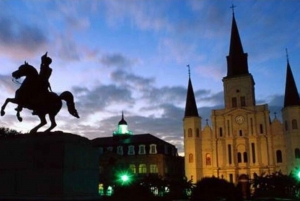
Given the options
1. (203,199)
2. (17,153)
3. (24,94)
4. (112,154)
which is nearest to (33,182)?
(17,153)

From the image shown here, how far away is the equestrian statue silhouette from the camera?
12.0 m

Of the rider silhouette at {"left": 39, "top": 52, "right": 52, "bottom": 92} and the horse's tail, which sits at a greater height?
the rider silhouette at {"left": 39, "top": 52, "right": 52, "bottom": 92}

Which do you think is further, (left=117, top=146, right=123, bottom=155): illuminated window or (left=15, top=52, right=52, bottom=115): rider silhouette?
(left=117, top=146, right=123, bottom=155): illuminated window

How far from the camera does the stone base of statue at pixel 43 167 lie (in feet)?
35.0

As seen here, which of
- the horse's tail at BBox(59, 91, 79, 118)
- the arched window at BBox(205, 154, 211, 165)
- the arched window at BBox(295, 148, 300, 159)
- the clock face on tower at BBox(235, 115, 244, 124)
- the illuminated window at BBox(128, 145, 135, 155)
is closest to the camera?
the horse's tail at BBox(59, 91, 79, 118)

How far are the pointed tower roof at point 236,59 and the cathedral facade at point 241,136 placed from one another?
0.59ft

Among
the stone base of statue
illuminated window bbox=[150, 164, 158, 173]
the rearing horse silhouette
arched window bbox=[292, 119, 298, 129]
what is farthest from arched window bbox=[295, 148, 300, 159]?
the rearing horse silhouette

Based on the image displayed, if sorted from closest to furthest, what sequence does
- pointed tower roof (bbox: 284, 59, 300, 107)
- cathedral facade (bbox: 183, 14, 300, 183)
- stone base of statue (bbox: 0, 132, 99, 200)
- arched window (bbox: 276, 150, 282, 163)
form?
stone base of statue (bbox: 0, 132, 99, 200), cathedral facade (bbox: 183, 14, 300, 183), arched window (bbox: 276, 150, 282, 163), pointed tower roof (bbox: 284, 59, 300, 107)

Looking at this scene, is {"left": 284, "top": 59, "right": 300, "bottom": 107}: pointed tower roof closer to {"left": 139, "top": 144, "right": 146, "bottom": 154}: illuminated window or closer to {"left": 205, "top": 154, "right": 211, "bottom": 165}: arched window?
{"left": 205, "top": 154, "right": 211, "bottom": 165}: arched window

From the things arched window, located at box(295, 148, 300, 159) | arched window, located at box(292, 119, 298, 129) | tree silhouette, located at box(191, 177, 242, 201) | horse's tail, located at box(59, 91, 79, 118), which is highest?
arched window, located at box(292, 119, 298, 129)

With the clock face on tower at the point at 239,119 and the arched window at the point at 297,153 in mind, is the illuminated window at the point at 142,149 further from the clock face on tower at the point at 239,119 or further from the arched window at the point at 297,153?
the arched window at the point at 297,153

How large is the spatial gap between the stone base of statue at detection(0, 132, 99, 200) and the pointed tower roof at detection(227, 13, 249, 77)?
59.2m

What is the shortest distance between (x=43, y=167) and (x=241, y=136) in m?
55.8

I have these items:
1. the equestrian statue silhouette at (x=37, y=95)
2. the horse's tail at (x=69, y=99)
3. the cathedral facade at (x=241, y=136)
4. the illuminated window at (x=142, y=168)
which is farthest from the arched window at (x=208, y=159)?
the equestrian statue silhouette at (x=37, y=95)
